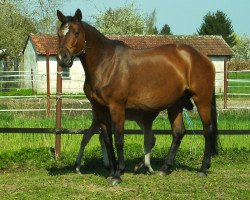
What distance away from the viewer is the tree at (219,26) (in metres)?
68.2

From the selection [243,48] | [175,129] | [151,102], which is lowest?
[175,129]

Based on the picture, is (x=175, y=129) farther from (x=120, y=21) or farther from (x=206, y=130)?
(x=120, y=21)

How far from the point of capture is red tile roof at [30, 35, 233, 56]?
3706 cm

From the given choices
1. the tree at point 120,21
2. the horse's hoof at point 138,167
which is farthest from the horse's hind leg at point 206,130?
the tree at point 120,21

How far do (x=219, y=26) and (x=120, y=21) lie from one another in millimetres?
14663

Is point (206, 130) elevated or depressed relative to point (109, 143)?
elevated

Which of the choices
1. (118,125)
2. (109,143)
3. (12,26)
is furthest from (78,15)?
(12,26)

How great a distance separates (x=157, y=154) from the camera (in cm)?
1041

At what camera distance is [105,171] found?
30.7 ft

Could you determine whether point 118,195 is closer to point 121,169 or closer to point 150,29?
point 121,169

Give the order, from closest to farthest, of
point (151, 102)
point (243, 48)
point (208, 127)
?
point (151, 102)
point (208, 127)
point (243, 48)

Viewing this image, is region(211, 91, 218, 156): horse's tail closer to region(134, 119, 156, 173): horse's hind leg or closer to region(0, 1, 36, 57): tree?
region(134, 119, 156, 173): horse's hind leg

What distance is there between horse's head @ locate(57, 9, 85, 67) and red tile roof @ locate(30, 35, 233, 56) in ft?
94.2

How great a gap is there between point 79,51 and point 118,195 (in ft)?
6.99
